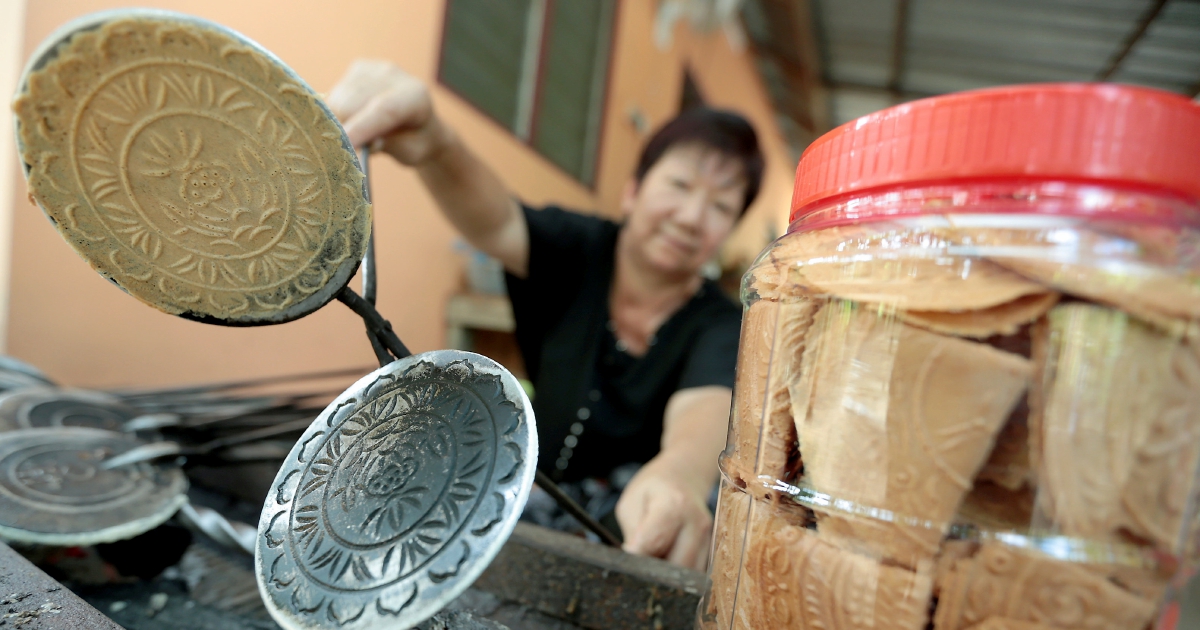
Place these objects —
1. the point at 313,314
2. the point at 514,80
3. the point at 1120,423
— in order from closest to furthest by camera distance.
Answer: the point at 1120,423 < the point at 313,314 < the point at 514,80

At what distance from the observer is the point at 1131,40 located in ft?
12.0

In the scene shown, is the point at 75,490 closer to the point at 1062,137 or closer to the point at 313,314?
the point at 313,314

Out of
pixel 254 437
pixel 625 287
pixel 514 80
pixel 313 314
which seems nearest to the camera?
pixel 313 314

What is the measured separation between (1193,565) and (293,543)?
0.46m

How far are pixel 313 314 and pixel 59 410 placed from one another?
500 mm

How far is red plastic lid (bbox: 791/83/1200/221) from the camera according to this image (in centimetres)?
27

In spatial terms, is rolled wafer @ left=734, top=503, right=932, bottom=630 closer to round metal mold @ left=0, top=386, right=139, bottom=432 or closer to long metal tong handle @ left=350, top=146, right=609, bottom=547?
long metal tong handle @ left=350, top=146, right=609, bottom=547

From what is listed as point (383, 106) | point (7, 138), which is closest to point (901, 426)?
point (383, 106)

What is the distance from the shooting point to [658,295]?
55.9 inches

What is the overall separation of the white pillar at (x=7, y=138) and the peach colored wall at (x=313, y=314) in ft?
0.04

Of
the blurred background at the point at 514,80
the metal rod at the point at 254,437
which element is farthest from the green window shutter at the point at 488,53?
the metal rod at the point at 254,437

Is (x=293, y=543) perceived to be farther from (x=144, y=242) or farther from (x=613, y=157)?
(x=613, y=157)

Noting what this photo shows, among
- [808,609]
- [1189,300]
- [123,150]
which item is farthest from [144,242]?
[1189,300]

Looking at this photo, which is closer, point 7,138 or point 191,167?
point 191,167
